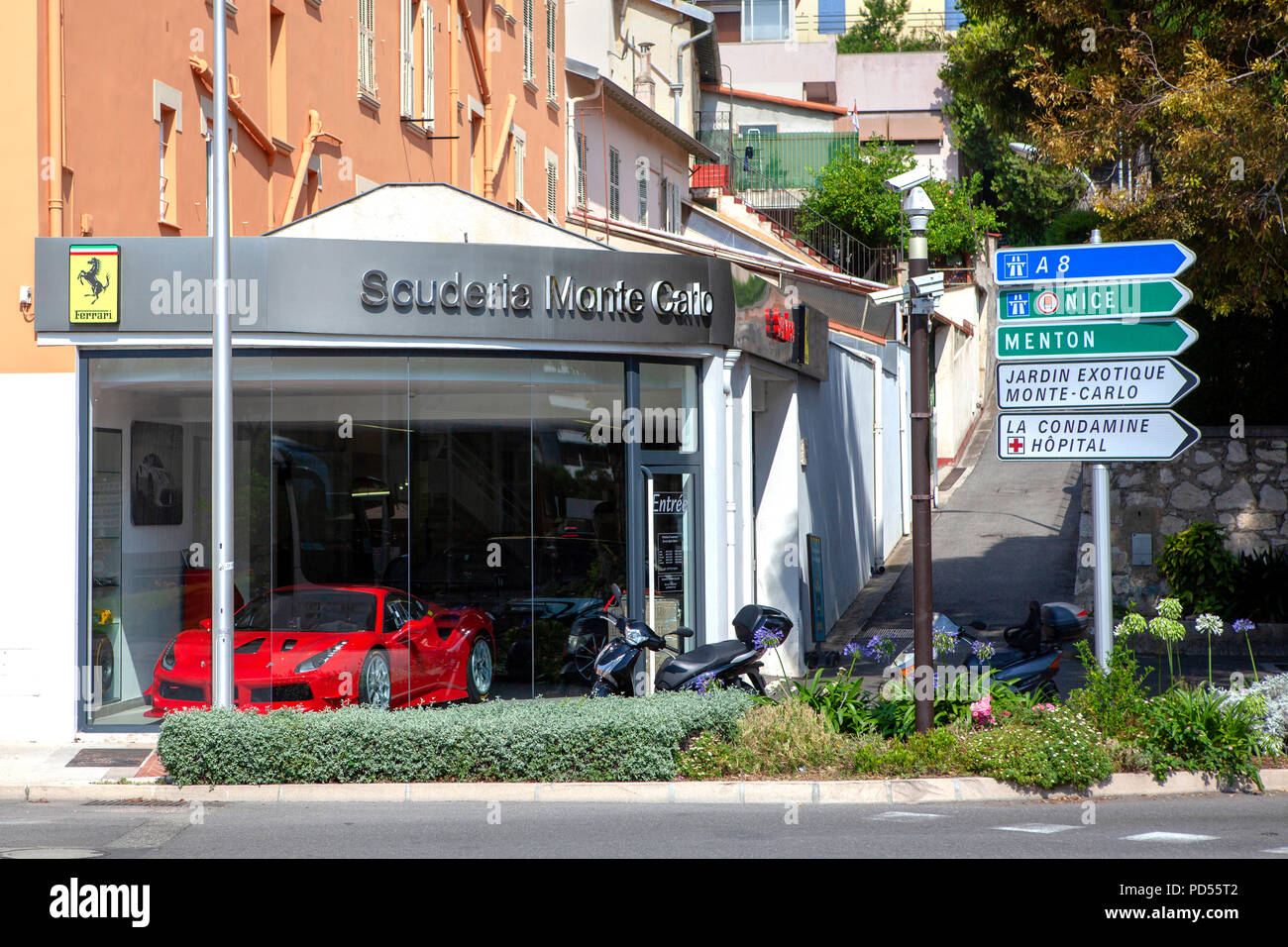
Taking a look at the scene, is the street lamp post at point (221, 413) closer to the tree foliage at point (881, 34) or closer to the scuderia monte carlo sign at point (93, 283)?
the scuderia monte carlo sign at point (93, 283)

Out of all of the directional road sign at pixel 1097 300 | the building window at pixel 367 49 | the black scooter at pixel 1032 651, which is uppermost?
the building window at pixel 367 49

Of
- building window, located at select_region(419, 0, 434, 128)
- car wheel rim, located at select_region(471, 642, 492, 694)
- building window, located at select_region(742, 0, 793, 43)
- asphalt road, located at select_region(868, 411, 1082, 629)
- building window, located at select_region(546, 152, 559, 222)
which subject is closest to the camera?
car wheel rim, located at select_region(471, 642, 492, 694)

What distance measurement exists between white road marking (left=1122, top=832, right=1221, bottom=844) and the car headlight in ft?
24.9

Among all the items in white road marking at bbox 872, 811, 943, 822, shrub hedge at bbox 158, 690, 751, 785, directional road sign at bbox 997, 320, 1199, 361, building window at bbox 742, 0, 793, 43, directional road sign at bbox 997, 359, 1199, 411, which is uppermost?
building window at bbox 742, 0, 793, 43

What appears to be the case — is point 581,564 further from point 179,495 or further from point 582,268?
point 179,495

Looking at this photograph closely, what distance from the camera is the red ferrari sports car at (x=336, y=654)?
13.0m

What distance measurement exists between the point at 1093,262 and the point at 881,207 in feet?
96.2

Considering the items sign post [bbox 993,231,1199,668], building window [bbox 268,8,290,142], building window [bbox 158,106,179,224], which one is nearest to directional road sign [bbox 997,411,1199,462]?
sign post [bbox 993,231,1199,668]

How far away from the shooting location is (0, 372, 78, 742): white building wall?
504 inches

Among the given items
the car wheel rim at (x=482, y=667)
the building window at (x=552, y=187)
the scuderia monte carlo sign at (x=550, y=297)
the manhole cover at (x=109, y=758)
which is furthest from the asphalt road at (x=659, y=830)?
the building window at (x=552, y=187)

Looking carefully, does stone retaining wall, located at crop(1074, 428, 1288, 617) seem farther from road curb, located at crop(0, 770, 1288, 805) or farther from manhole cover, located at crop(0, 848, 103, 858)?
manhole cover, located at crop(0, 848, 103, 858)

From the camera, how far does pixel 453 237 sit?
46.3ft

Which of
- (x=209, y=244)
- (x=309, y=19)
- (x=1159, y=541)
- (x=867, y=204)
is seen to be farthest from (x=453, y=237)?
(x=867, y=204)

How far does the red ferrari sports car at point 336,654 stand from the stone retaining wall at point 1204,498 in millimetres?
9111
